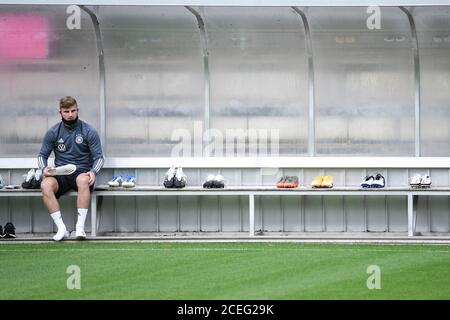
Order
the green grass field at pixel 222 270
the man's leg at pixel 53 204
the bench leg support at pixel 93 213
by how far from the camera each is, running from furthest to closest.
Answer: the bench leg support at pixel 93 213 → the man's leg at pixel 53 204 → the green grass field at pixel 222 270

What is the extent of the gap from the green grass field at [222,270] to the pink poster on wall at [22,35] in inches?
124

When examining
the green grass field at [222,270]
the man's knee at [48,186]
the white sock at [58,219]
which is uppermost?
the man's knee at [48,186]

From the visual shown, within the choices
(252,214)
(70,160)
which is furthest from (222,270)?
(70,160)

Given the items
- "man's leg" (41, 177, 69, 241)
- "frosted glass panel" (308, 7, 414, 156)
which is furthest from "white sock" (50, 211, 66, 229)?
"frosted glass panel" (308, 7, 414, 156)

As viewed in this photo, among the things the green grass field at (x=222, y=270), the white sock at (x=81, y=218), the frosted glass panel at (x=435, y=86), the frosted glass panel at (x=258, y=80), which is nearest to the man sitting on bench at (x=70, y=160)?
the white sock at (x=81, y=218)

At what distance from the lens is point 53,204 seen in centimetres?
1427

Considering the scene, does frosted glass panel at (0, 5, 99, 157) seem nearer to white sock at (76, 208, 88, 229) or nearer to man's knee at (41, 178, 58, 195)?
man's knee at (41, 178, 58, 195)

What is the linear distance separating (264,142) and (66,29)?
3134 millimetres

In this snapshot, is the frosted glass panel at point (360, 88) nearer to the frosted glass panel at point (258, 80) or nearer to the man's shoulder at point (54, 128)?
the frosted glass panel at point (258, 80)

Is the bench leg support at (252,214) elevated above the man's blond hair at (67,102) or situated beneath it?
situated beneath

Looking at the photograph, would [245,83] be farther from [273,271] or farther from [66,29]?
[273,271]

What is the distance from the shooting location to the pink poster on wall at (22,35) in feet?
51.0

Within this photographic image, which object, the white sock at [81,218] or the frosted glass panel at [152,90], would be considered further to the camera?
the frosted glass panel at [152,90]

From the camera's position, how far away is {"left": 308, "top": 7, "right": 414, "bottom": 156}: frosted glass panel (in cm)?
1558
